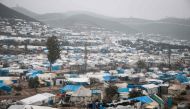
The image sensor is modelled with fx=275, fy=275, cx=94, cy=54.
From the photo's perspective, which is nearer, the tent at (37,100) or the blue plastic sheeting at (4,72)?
the tent at (37,100)

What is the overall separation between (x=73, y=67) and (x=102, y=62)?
288 inches

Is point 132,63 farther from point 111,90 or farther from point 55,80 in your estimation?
point 111,90

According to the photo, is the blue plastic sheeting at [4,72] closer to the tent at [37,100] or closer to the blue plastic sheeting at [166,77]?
the tent at [37,100]

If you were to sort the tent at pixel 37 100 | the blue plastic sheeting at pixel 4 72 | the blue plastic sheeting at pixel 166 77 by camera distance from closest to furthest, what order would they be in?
the tent at pixel 37 100, the blue plastic sheeting at pixel 4 72, the blue plastic sheeting at pixel 166 77

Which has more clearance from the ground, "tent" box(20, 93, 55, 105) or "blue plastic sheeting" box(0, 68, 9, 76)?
"tent" box(20, 93, 55, 105)

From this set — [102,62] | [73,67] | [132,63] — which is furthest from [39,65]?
[132,63]

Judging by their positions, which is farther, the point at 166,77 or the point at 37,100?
the point at 166,77

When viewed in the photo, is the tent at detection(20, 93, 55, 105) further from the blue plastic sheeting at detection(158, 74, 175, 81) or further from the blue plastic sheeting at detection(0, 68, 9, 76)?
the blue plastic sheeting at detection(158, 74, 175, 81)

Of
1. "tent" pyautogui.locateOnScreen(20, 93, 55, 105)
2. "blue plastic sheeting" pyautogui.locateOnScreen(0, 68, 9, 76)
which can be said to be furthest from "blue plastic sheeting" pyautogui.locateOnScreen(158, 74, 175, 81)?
"blue plastic sheeting" pyautogui.locateOnScreen(0, 68, 9, 76)

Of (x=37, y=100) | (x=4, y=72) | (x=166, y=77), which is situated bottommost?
(x=166, y=77)

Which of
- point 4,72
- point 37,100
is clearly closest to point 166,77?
point 4,72

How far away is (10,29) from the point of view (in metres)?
84.2

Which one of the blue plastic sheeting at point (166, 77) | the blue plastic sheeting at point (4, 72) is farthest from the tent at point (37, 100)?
the blue plastic sheeting at point (166, 77)

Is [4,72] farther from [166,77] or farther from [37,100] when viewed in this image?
[166,77]
